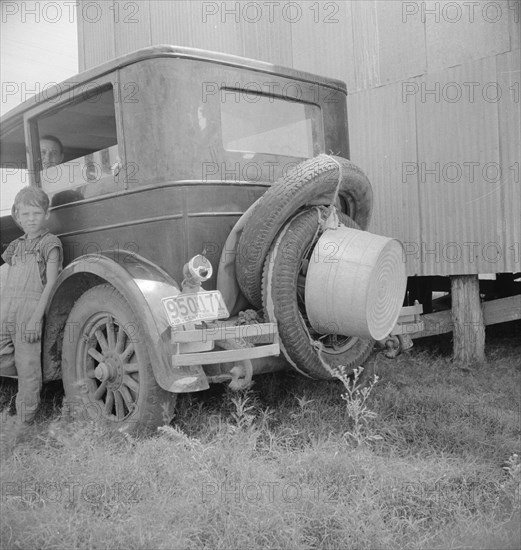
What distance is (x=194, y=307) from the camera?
10.8 ft

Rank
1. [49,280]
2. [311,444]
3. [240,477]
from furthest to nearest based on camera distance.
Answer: [49,280] < [311,444] < [240,477]

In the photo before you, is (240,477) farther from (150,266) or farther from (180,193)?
(180,193)

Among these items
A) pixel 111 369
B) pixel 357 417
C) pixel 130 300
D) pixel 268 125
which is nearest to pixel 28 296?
pixel 111 369

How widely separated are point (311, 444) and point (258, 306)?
2.84ft

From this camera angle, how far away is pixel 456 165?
5680 mm

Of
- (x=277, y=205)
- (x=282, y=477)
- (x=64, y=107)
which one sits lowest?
(x=282, y=477)

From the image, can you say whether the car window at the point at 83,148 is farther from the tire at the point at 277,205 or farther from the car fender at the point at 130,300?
the tire at the point at 277,205

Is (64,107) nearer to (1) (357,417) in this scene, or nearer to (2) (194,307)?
(2) (194,307)

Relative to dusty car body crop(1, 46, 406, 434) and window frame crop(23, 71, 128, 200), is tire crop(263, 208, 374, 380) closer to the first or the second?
dusty car body crop(1, 46, 406, 434)

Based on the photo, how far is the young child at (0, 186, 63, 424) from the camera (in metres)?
4.04

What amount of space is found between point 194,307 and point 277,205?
0.75m

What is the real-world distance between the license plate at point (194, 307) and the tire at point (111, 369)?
256 millimetres

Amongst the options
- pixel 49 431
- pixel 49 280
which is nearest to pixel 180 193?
pixel 49 280

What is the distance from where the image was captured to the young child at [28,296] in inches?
159
